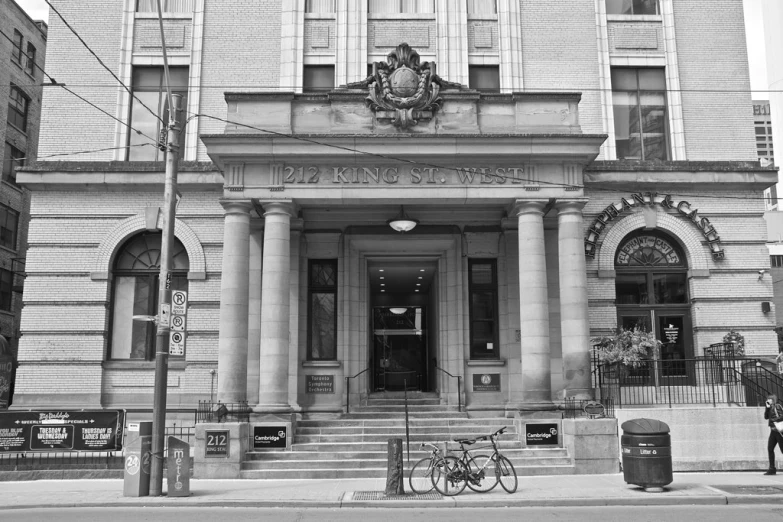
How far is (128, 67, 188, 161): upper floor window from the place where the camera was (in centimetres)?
2222

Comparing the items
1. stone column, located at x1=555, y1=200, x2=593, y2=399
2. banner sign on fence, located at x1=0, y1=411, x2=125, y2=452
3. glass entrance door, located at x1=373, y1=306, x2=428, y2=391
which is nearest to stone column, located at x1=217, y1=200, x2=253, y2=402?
banner sign on fence, located at x1=0, y1=411, x2=125, y2=452

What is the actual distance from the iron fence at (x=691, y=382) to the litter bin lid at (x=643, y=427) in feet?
12.1

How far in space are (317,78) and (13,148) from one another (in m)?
22.7

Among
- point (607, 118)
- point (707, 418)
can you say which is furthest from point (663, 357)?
point (607, 118)

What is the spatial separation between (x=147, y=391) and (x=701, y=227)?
634 inches

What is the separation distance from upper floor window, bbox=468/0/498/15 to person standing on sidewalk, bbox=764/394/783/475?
44.1ft

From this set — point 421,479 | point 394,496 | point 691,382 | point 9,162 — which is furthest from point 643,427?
point 9,162

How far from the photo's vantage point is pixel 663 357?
21.0 meters

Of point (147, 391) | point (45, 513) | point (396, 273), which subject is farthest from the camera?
point (396, 273)

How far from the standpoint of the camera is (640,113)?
2244cm

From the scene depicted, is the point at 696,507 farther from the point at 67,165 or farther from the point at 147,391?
the point at 67,165

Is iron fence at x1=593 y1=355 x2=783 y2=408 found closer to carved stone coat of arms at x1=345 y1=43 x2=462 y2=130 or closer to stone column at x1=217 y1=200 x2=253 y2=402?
carved stone coat of arms at x1=345 y1=43 x2=462 y2=130

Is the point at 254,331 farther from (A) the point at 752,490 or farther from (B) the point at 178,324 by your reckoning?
(A) the point at 752,490

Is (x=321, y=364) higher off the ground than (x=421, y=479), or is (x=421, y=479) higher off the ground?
(x=321, y=364)
